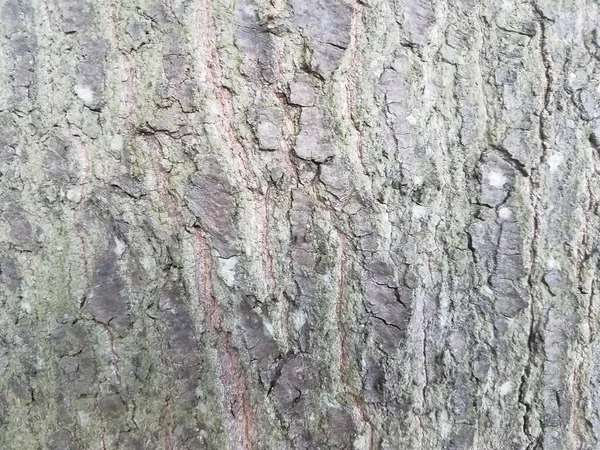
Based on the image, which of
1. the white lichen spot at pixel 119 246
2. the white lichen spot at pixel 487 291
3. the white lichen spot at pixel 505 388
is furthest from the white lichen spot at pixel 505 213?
the white lichen spot at pixel 119 246

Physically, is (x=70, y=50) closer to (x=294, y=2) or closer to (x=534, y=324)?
(x=294, y=2)

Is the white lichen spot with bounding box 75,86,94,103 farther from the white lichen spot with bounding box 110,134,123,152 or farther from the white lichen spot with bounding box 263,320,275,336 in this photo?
the white lichen spot with bounding box 263,320,275,336

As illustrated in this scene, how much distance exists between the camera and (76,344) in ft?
2.76

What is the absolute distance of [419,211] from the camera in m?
0.85

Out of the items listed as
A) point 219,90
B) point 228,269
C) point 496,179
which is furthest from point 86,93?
point 496,179

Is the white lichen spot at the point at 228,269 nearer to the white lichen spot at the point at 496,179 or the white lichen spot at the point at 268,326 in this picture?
the white lichen spot at the point at 268,326

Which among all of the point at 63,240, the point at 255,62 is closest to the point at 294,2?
the point at 255,62

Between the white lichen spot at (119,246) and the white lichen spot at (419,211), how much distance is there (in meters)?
0.45

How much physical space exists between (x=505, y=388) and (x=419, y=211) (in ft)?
1.04

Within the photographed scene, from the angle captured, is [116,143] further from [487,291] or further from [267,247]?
[487,291]

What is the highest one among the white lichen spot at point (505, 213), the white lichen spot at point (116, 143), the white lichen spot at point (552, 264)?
the white lichen spot at point (116, 143)

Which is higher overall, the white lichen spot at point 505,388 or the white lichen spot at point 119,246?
the white lichen spot at point 119,246

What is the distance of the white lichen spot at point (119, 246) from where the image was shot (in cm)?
84

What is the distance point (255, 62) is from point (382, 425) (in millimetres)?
603
